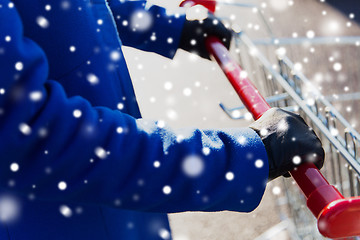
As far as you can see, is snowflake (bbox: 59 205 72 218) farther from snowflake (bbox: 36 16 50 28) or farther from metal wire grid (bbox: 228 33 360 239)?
metal wire grid (bbox: 228 33 360 239)

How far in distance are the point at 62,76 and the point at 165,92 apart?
1.92m

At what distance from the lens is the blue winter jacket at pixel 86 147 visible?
20.9 inches

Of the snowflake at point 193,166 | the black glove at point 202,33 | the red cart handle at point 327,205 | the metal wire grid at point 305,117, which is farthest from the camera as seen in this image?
the black glove at point 202,33

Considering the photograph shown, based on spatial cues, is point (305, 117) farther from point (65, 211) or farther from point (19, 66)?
point (19, 66)

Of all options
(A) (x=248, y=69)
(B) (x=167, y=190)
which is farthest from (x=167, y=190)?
(A) (x=248, y=69)

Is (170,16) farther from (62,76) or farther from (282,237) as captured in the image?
(282,237)

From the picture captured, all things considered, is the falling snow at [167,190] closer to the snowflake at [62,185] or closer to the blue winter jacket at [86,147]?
the blue winter jacket at [86,147]

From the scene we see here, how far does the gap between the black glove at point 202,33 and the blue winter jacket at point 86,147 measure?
0.40m

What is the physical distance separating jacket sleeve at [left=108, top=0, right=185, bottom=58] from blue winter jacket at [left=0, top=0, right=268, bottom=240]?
1.27ft

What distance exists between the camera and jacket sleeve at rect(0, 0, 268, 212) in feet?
1.72

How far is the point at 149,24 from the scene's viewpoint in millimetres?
1280

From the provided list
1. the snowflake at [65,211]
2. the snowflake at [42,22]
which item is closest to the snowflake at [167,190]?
the snowflake at [65,211]

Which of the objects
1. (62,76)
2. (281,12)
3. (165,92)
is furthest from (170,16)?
(281,12)

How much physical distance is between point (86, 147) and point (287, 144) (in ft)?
1.04
